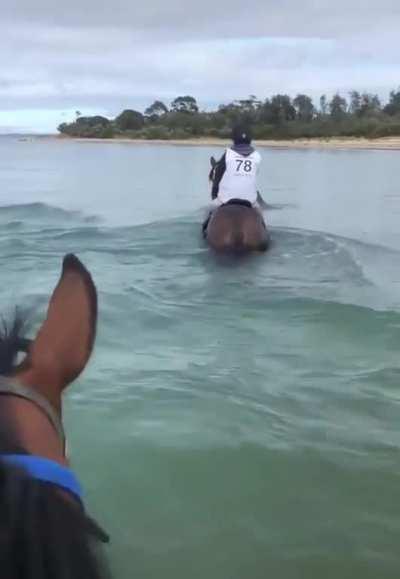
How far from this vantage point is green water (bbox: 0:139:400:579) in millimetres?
4812

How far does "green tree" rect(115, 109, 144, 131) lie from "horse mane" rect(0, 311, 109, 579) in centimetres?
10945

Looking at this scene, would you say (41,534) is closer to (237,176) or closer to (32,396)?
(32,396)

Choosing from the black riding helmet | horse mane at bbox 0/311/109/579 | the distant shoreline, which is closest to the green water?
horse mane at bbox 0/311/109/579

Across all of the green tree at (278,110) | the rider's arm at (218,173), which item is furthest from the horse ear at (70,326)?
the green tree at (278,110)

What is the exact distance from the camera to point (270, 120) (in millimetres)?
91062

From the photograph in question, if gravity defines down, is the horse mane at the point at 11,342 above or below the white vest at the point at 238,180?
above

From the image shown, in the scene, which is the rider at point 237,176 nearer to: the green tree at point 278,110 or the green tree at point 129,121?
the green tree at point 278,110

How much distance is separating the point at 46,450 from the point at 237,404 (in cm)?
515

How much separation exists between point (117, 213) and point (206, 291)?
9.71 m

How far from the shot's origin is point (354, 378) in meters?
7.35

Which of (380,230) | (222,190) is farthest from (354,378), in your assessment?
(380,230)

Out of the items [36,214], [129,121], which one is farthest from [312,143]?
[36,214]

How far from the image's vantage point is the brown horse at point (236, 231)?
12977 millimetres

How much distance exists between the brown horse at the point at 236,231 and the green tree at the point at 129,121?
97.4m
